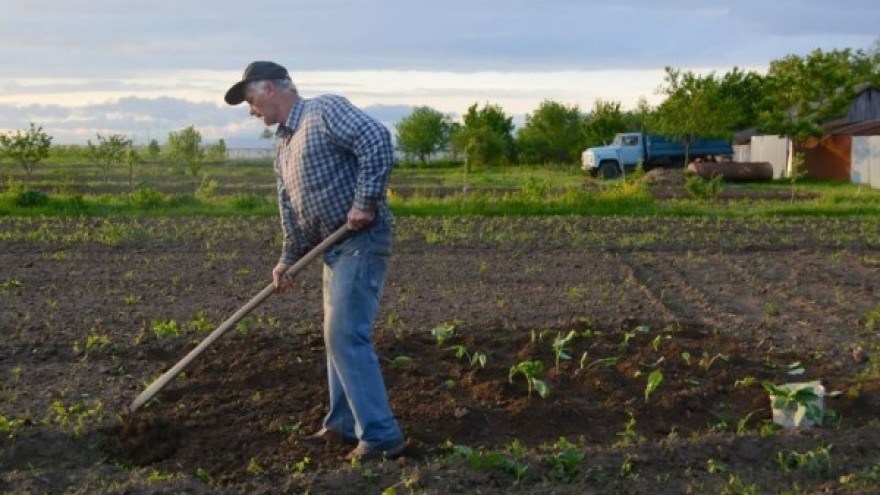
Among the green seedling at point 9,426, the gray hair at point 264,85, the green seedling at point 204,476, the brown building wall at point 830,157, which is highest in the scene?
the gray hair at point 264,85

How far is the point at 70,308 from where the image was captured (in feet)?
30.4

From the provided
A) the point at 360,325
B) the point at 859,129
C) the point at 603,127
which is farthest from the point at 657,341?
the point at 603,127

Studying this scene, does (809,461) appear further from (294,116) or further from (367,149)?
(294,116)

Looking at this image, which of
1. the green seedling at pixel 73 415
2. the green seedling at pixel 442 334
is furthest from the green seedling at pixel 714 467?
Result: the green seedling at pixel 73 415

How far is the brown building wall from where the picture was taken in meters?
37.3

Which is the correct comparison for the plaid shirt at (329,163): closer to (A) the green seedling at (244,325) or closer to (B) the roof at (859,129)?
(A) the green seedling at (244,325)

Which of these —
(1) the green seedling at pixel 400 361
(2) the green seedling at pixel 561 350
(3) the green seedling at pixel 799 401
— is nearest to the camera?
(3) the green seedling at pixel 799 401

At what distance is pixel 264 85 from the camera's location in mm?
5246

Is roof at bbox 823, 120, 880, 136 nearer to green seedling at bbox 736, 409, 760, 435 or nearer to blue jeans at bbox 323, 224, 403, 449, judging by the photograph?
green seedling at bbox 736, 409, 760, 435

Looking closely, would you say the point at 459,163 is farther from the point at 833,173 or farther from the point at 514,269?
the point at 514,269

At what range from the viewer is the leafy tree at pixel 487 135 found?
5221 cm

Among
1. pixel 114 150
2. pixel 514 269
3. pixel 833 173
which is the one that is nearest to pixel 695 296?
pixel 514 269

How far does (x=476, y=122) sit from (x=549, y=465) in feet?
172

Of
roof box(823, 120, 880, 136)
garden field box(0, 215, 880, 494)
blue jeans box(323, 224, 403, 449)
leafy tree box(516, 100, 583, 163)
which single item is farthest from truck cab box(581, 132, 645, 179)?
blue jeans box(323, 224, 403, 449)
